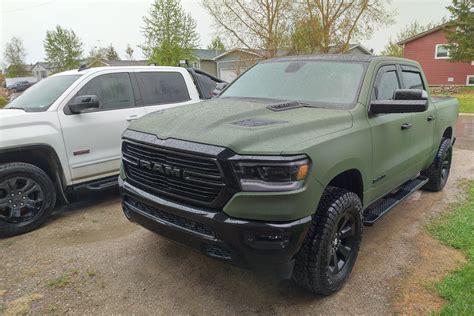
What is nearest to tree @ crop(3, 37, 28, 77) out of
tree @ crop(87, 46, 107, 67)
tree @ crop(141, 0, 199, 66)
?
tree @ crop(87, 46, 107, 67)

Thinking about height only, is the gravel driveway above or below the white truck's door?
below

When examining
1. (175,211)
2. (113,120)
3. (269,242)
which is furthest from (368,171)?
(113,120)

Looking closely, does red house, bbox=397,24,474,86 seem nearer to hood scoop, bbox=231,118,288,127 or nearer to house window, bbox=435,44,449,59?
house window, bbox=435,44,449,59

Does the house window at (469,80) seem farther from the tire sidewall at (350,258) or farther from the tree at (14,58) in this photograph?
the tree at (14,58)

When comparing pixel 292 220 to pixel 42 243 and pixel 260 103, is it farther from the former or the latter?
pixel 42 243

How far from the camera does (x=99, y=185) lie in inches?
189

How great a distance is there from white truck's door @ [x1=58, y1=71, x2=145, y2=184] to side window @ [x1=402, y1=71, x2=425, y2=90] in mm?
3405

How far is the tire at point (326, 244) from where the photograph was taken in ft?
Result: 8.73

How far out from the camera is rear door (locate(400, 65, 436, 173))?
4.14 meters

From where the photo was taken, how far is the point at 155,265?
3.46m

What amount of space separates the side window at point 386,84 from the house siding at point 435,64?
29.9 metres

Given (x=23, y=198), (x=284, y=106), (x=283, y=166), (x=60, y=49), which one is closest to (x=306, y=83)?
(x=284, y=106)

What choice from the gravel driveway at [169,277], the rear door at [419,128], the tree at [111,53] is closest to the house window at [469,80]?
the rear door at [419,128]

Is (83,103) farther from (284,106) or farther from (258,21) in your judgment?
(258,21)
